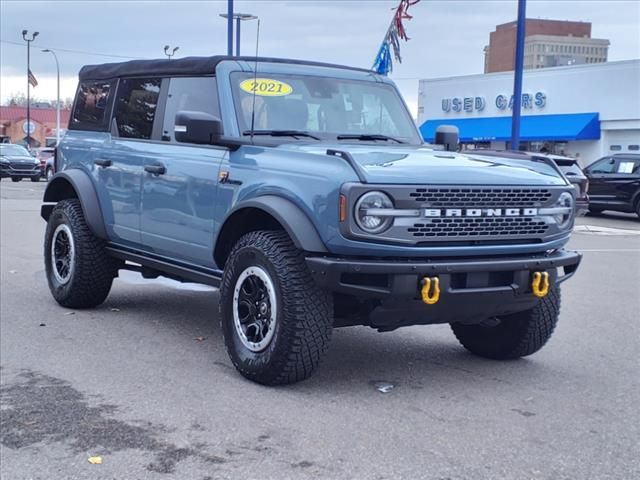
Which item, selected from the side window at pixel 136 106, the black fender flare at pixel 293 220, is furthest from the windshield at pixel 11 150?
the black fender flare at pixel 293 220

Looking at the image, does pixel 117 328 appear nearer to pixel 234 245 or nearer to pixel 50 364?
pixel 50 364

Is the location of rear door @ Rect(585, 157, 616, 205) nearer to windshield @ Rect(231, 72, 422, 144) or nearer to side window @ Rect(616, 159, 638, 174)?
side window @ Rect(616, 159, 638, 174)

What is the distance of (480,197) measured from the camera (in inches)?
207

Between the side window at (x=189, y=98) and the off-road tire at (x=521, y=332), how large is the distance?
7.99 feet

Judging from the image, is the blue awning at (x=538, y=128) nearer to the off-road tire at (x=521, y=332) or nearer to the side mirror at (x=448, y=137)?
the side mirror at (x=448, y=137)

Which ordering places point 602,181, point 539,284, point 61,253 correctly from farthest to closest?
point 602,181
point 61,253
point 539,284

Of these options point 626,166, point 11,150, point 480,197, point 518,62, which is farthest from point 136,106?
point 11,150

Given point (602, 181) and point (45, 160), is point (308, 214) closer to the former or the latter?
point (602, 181)

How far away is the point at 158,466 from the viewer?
418 centimetres

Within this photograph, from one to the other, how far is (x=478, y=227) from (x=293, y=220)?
106 cm

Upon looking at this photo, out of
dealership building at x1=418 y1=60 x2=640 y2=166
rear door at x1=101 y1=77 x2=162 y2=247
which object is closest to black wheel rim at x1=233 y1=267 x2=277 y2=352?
rear door at x1=101 y1=77 x2=162 y2=247

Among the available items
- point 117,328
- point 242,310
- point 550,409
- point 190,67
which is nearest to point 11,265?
point 117,328

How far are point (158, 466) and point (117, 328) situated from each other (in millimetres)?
3223

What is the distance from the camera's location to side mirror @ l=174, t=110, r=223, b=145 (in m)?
5.84
